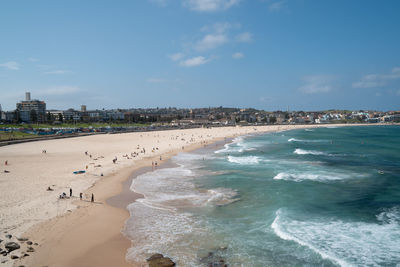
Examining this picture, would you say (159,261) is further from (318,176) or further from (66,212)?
(318,176)

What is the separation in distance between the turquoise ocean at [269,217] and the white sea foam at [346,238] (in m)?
0.04

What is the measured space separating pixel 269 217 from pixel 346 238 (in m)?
3.69

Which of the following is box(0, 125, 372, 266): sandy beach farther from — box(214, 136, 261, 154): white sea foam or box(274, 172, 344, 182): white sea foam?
box(214, 136, 261, 154): white sea foam

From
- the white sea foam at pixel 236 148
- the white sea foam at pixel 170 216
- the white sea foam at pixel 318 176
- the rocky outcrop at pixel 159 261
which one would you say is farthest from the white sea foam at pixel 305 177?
the white sea foam at pixel 236 148

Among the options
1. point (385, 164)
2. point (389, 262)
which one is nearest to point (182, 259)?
point (389, 262)

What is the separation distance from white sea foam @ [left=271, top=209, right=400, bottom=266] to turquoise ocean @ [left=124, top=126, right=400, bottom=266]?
36 mm

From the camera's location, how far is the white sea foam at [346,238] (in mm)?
10578

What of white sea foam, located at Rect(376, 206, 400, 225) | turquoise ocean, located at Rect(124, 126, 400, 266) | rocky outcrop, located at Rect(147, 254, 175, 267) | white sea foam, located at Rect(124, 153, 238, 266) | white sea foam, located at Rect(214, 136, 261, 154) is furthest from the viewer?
white sea foam, located at Rect(214, 136, 261, 154)

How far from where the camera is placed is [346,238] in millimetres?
12039

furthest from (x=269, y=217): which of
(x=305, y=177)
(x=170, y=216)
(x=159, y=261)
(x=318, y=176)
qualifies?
(x=318, y=176)

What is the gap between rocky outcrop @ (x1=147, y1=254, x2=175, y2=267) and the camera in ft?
32.5

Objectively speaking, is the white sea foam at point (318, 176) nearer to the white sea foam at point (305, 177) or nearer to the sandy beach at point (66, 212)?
the white sea foam at point (305, 177)

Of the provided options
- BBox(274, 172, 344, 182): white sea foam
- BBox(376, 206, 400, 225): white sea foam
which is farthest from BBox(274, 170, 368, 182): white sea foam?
BBox(376, 206, 400, 225): white sea foam

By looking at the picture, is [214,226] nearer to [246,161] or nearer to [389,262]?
[389,262]
